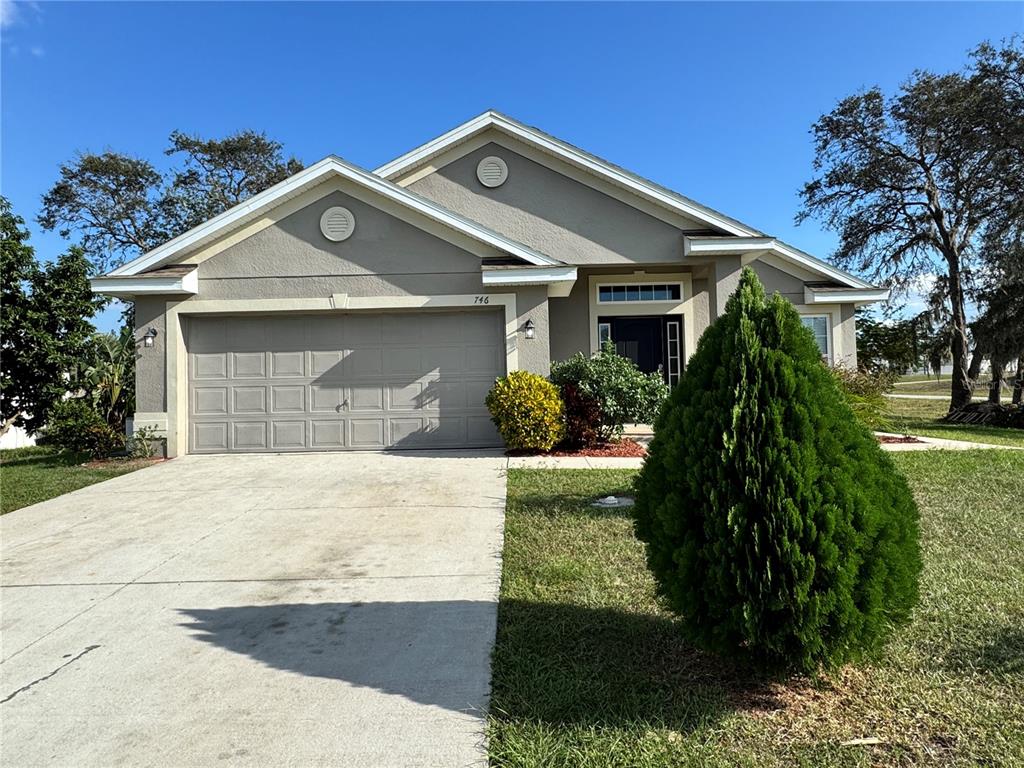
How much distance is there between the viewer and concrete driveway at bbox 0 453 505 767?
101 inches

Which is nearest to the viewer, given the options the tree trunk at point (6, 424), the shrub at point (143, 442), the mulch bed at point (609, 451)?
the mulch bed at point (609, 451)

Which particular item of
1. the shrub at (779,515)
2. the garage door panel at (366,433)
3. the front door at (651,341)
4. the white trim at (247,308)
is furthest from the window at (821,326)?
the shrub at (779,515)

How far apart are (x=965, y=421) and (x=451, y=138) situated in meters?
16.3

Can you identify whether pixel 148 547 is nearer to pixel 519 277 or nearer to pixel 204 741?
pixel 204 741

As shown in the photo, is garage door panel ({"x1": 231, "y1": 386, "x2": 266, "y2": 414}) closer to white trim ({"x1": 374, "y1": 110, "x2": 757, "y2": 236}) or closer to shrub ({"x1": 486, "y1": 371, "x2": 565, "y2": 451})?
shrub ({"x1": 486, "y1": 371, "x2": 565, "y2": 451})

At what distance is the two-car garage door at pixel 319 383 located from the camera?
10.7 metres

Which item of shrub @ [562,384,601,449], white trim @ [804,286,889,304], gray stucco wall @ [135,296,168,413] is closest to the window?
white trim @ [804,286,889,304]

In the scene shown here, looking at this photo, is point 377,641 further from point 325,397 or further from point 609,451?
point 325,397

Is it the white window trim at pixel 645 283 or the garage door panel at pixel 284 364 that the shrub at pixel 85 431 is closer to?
the garage door panel at pixel 284 364

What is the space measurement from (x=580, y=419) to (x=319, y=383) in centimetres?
456

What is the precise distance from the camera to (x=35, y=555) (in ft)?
17.2

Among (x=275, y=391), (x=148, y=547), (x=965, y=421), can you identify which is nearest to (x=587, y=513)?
(x=148, y=547)

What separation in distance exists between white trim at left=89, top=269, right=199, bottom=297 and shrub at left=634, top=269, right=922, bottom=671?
9.74 metres

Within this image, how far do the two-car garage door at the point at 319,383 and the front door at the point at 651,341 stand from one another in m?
4.05
